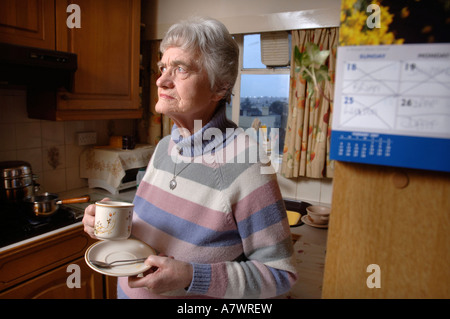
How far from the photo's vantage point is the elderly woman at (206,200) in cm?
79

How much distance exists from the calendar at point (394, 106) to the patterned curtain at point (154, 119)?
8.10 feet

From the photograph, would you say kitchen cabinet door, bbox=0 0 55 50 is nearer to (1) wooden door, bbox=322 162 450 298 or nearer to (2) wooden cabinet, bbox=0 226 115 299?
(2) wooden cabinet, bbox=0 226 115 299

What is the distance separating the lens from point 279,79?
2.48 m

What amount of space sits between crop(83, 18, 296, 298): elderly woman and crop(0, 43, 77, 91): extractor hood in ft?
3.33

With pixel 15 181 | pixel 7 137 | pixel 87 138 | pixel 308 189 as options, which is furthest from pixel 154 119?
pixel 308 189

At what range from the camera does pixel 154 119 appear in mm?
2848

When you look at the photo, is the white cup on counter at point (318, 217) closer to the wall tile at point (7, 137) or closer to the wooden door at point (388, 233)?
the wooden door at point (388, 233)

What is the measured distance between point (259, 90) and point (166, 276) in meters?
2.04

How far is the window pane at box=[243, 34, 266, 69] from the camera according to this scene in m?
2.54

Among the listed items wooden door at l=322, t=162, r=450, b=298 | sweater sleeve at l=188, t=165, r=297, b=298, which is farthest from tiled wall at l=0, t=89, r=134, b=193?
wooden door at l=322, t=162, r=450, b=298
